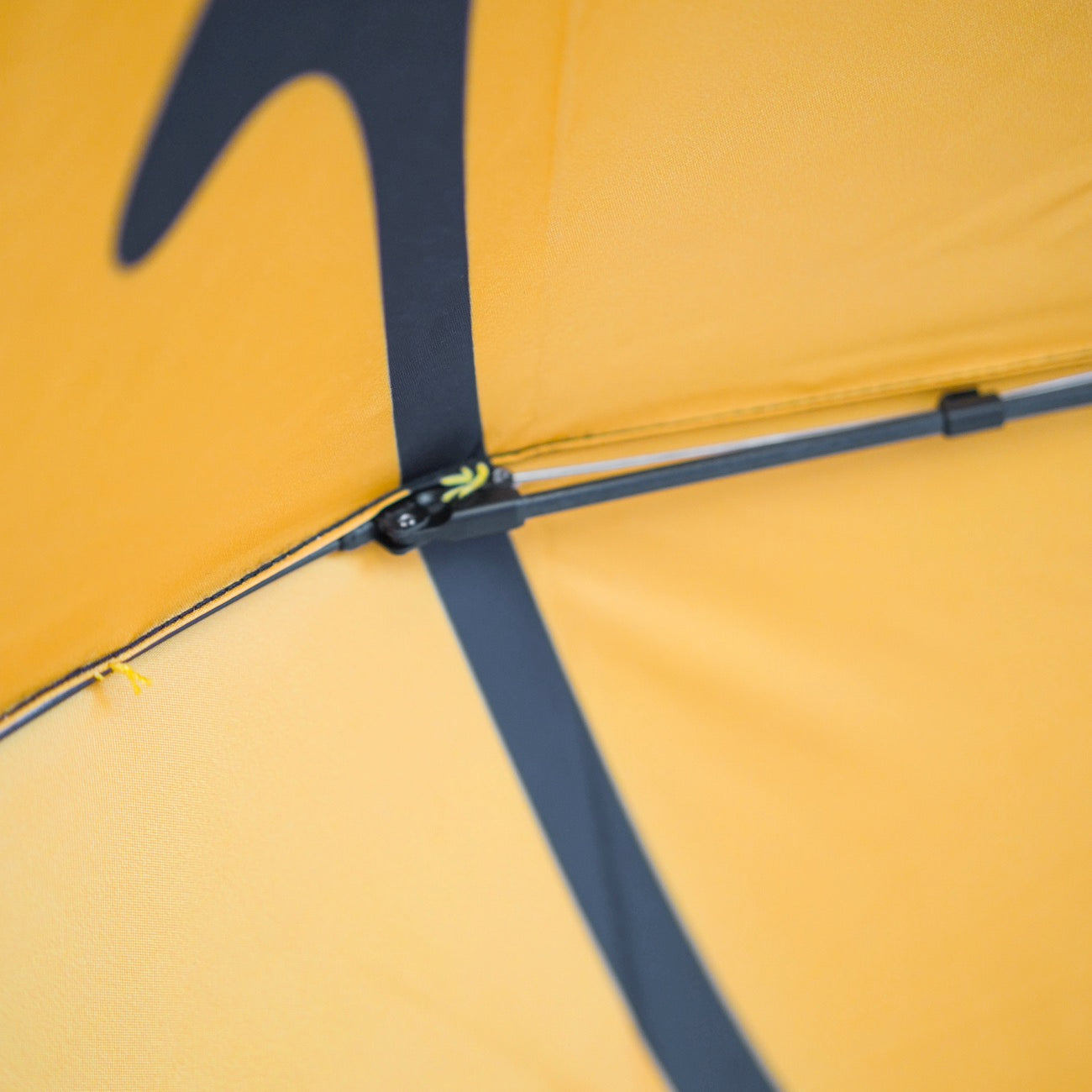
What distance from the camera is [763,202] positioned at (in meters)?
0.81

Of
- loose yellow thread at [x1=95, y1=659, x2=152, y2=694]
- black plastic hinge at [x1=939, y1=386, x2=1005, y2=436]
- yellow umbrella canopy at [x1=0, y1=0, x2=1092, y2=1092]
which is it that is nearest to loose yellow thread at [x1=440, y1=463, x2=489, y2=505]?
yellow umbrella canopy at [x1=0, y1=0, x2=1092, y2=1092]

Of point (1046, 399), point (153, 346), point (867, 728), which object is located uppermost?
point (153, 346)

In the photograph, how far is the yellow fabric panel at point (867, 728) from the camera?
3.16 feet

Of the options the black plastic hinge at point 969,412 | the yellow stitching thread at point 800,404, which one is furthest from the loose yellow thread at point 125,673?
the black plastic hinge at point 969,412

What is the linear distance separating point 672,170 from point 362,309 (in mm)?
239

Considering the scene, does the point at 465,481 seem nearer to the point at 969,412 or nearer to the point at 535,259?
the point at 535,259

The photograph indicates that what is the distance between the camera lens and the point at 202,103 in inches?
22.1

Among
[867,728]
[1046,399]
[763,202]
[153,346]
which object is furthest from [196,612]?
[1046,399]

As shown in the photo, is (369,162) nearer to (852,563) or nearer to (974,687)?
(852,563)

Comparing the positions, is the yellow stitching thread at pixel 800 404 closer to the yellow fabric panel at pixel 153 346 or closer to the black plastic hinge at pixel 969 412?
the black plastic hinge at pixel 969 412

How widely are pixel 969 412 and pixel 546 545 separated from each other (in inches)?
15.8

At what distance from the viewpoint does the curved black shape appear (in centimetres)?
56

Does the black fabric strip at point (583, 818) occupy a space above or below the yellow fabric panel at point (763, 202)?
below

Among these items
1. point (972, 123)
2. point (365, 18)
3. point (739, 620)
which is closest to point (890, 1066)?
point (739, 620)
